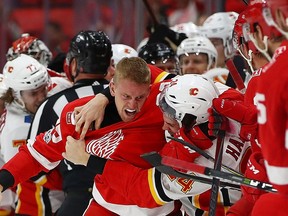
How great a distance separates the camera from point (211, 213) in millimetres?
3271

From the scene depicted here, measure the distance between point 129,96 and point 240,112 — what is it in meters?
0.57

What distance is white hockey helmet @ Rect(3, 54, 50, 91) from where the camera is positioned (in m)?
4.64

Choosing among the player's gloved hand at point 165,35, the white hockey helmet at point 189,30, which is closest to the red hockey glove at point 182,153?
the player's gloved hand at point 165,35

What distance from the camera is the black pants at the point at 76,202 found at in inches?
164

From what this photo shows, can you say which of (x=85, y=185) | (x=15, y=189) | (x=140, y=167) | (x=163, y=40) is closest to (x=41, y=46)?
(x=163, y=40)

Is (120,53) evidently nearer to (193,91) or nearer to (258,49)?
(193,91)

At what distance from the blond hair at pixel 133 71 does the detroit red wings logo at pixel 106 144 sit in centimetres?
22

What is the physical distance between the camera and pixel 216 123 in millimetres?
3264

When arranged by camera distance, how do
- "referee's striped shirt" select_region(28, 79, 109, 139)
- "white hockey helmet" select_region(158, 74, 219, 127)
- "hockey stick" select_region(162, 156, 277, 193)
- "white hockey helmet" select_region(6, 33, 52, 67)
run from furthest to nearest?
"white hockey helmet" select_region(6, 33, 52, 67)
"referee's striped shirt" select_region(28, 79, 109, 139)
"white hockey helmet" select_region(158, 74, 219, 127)
"hockey stick" select_region(162, 156, 277, 193)

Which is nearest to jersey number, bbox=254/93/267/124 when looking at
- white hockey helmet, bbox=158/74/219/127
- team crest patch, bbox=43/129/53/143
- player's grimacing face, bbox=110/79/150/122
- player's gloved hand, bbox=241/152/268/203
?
player's gloved hand, bbox=241/152/268/203

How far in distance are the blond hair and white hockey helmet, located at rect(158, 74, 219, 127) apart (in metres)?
0.18

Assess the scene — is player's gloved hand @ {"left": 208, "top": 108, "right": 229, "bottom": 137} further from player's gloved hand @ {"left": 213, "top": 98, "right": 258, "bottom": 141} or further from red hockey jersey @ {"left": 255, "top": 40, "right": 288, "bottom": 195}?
red hockey jersey @ {"left": 255, "top": 40, "right": 288, "bottom": 195}

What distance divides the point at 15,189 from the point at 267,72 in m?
2.58

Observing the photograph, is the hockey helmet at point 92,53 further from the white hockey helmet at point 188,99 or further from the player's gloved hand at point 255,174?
the player's gloved hand at point 255,174
